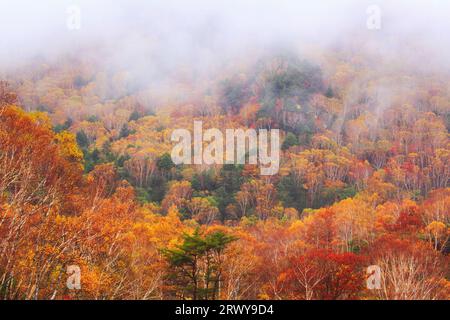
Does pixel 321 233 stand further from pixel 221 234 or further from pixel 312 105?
pixel 312 105

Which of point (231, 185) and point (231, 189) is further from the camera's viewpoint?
point (231, 185)

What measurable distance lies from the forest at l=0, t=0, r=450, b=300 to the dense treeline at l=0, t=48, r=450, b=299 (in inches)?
9.1

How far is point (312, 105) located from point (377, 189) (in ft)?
193

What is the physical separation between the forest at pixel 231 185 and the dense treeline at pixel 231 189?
9.1 inches

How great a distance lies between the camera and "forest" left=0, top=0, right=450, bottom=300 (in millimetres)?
20344

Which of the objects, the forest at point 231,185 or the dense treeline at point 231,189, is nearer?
the dense treeline at point 231,189

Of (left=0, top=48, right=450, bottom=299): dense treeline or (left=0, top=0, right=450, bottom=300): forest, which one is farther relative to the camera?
(left=0, top=0, right=450, bottom=300): forest

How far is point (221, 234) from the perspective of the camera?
22766 millimetres

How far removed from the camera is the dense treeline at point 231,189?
66.0ft

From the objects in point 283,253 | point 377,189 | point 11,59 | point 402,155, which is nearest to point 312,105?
point 402,155

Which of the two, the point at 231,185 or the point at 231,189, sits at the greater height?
the point at 231,185

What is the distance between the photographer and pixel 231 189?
82.4 m

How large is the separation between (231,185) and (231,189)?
1043 millimetres

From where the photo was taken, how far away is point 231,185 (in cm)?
8306
